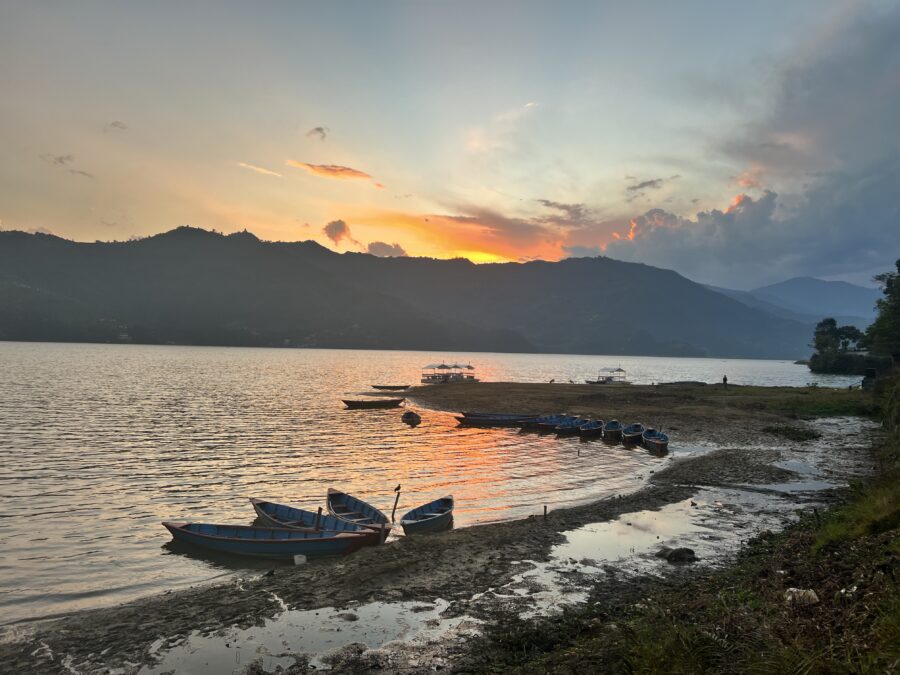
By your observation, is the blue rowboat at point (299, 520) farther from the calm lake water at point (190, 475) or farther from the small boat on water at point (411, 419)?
the small boat on water at point (411, 419)

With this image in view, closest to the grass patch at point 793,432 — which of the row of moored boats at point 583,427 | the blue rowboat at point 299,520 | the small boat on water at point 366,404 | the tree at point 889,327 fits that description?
the row of moored boats at point 583,427

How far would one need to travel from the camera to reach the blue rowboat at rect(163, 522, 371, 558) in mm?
17422

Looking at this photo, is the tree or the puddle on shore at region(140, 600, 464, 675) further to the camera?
the tree

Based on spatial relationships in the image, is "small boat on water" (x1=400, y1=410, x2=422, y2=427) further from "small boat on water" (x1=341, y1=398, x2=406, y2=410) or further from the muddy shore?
the muddy shore

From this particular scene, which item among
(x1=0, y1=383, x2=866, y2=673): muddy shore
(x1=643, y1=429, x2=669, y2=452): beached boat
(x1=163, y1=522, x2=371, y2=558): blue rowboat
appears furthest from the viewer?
(x1=643, y1=429, x2=669, y2=452): beached boat

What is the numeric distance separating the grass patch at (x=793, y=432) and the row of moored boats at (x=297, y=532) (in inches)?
1422

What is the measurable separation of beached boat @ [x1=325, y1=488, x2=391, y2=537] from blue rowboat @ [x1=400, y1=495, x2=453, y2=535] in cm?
84

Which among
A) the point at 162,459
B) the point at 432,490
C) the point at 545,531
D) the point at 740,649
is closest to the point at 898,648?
the point at 740,649

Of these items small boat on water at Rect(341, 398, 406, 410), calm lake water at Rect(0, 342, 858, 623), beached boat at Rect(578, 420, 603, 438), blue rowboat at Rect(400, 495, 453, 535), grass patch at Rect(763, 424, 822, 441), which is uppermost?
grass patch at Rect(763, 424, 822, 441)

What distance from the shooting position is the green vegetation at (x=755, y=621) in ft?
21.0

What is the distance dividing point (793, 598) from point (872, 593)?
5.00ft

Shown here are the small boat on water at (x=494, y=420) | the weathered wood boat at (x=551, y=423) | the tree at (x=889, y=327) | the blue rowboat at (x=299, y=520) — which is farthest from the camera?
the tree at (x=889, y=327)

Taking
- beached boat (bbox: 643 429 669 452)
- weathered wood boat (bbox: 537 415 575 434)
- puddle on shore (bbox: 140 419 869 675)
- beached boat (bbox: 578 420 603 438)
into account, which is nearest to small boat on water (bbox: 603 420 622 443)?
beached boat (bbox: 578 420 603 438)

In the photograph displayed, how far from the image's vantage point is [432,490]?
27234mm
